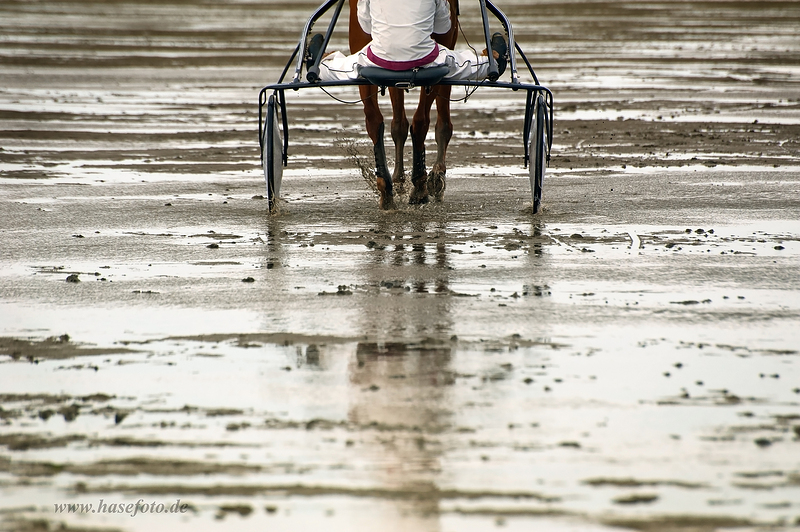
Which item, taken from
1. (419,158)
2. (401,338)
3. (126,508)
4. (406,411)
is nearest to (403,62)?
(419,158)

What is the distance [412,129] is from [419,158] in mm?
264

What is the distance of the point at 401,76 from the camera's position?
8039 millimetres

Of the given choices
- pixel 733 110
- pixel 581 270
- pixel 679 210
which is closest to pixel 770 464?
pixel 581 270

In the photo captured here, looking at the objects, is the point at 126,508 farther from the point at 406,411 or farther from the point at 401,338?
the point at 401,338

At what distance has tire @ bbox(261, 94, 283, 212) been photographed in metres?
8.59

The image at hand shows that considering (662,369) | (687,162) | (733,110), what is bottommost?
(662,369)

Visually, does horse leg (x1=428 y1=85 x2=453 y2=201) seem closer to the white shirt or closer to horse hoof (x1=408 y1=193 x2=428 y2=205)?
horse hoof (x1=408 y1=193 x2=428 y2=205)

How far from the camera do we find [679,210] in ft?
29.1

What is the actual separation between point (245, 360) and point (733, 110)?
11.7 metres

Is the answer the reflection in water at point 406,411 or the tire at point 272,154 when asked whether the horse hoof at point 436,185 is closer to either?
the tire at point 272,154

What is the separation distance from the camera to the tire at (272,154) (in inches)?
338

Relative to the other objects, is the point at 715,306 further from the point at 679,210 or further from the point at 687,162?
the point at 687,162

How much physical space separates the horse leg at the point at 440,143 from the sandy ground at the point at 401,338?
203 mm

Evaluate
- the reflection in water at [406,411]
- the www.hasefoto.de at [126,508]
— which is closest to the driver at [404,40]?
the reflection in water at [406,411]
